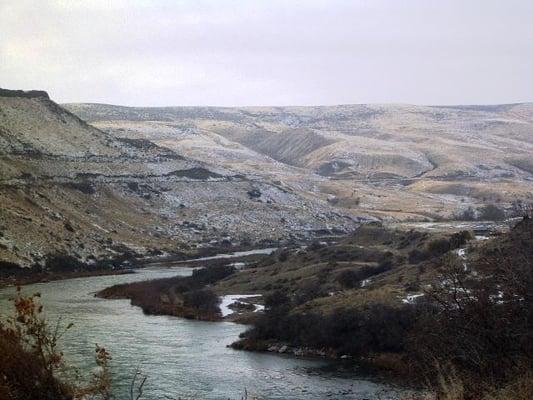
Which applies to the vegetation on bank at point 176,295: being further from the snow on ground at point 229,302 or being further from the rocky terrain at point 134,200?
the rocky terrain at point 134,200

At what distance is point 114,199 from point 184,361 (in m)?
71.8

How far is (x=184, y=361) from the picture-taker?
3475 cm

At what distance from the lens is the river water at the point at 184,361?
1156 inches

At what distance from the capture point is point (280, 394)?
95.9ft

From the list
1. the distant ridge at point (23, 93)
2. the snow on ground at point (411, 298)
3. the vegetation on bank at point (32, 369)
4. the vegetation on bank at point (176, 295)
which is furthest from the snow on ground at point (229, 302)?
the distant ridge at point (23, 93)

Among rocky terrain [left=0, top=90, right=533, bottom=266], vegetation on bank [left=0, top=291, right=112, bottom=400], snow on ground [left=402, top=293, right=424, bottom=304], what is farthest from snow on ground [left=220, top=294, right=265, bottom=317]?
vegetation on bank [left=0, top=291, right=112, bottom=400]

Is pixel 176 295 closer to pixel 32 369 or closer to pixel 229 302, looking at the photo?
pixel 229 302

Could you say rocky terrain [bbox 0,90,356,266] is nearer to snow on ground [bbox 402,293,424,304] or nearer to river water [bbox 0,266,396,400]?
river water [bbox 0,266,396,400]

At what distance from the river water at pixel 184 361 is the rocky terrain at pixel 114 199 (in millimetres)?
26536

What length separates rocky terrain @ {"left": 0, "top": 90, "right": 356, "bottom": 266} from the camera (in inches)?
3145

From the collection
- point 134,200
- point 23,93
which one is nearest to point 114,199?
point 134,200

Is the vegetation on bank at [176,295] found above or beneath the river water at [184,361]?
beneath

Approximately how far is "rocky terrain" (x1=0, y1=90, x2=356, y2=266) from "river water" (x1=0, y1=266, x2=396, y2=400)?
Result: 2654cm

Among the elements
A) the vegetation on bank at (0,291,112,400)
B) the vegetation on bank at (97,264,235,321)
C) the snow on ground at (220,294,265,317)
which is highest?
the vegetation on bank at (0,291,112,400)
